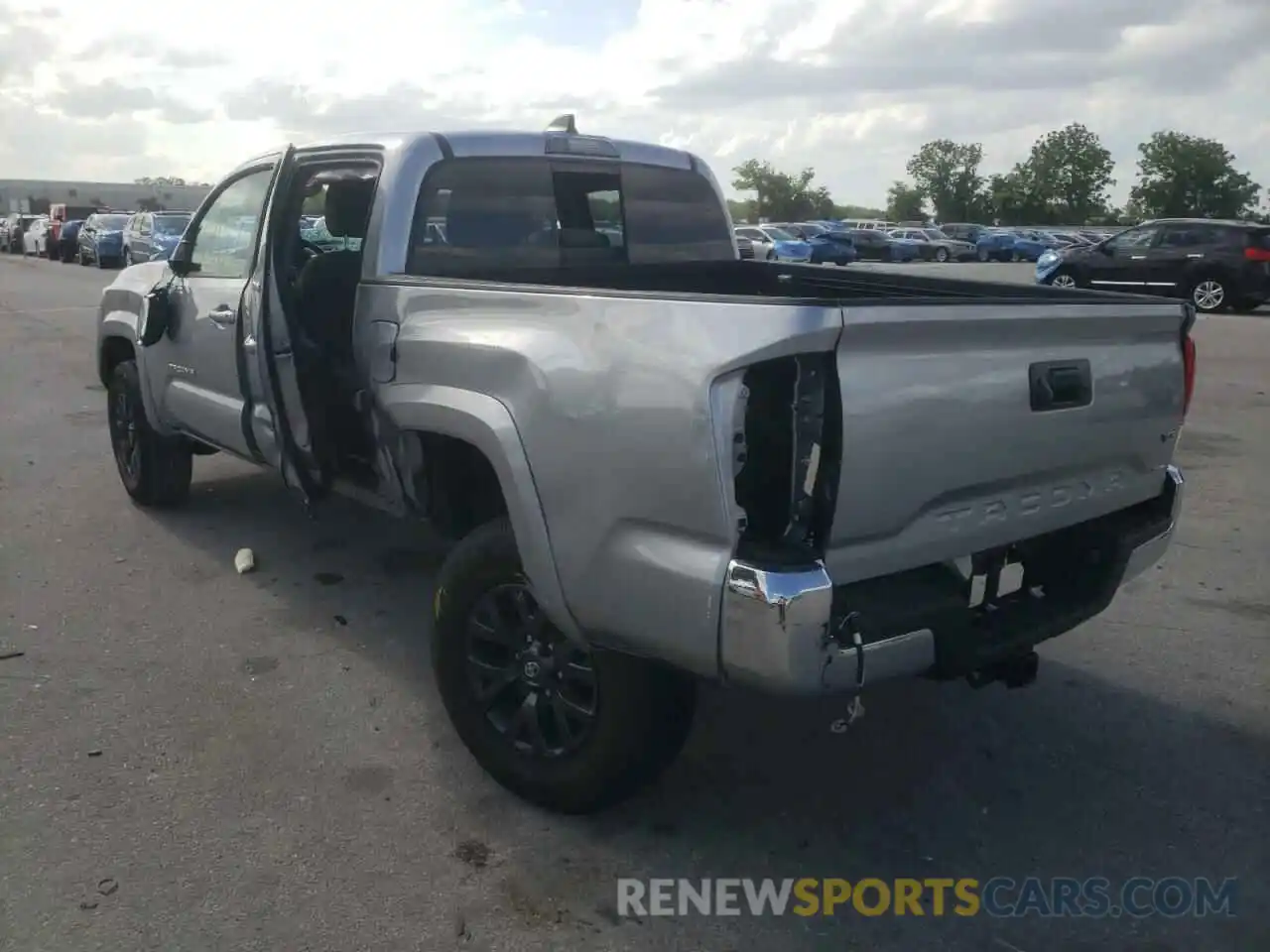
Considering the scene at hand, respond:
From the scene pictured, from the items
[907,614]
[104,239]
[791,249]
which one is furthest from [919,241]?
[907,614]

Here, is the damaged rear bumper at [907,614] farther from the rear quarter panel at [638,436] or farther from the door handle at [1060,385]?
the door handle at [1060,385]

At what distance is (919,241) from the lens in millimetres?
46375

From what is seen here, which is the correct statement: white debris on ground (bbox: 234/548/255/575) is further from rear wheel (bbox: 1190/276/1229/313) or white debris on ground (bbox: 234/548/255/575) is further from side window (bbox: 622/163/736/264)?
rear wheel (bbox: 1190/276/1229/313)

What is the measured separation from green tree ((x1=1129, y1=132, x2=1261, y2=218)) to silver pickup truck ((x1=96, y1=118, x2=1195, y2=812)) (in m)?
75.9

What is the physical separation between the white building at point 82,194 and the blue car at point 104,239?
35.2m

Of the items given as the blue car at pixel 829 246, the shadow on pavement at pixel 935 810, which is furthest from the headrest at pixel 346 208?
the blue car at pixel 829 246

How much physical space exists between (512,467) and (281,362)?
1664mm

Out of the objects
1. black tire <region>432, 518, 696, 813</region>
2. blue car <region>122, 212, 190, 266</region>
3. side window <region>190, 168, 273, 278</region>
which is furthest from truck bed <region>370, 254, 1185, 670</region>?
blue car <region>122, 212, 190, 266</region>

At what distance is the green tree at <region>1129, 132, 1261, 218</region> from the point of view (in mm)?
72000

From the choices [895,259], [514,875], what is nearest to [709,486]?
[514,875]

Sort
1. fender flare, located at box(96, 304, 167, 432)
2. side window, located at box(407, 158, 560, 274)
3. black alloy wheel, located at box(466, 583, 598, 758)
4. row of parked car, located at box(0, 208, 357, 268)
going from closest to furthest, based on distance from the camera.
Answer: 1. black alloy wheel, located at box(466, 583, 598, 758)
2. side window, located at box(407, 158, 560, 274)
3. fender flare, located at box(96, 304, 167, 432)
4. row of parked car, located at box(0, 208, 357, 268)

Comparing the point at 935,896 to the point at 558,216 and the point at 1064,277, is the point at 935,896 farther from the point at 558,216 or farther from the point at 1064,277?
the point at 1064,277

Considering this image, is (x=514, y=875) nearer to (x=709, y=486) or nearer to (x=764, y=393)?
(x=709, y=486)

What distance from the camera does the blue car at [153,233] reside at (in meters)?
24.1
